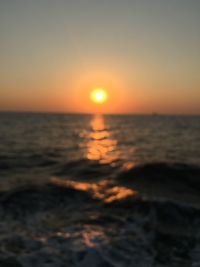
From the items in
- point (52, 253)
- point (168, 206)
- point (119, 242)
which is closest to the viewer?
point (52, 253)

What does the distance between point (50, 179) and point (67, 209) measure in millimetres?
3328

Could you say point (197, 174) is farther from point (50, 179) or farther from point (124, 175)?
point (50, 179)

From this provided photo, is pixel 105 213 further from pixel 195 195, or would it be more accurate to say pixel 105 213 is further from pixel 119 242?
pixel 195 195

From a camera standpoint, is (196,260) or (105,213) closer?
(196,260)

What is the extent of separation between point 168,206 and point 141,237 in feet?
7.08

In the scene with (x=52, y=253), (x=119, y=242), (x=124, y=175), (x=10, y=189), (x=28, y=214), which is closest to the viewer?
(x=52, y=253)

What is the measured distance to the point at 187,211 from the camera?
26.0 feet

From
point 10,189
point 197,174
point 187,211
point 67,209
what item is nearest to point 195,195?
point 187,211

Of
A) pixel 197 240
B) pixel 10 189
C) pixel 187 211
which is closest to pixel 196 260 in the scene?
pixel 197 240

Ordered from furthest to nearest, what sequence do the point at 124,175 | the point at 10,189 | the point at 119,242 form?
the point at 124,175 → the point at 10,189 → the point at 119,242

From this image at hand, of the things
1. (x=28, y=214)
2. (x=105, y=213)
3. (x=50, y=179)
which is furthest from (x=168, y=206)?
(x=50, y=179)

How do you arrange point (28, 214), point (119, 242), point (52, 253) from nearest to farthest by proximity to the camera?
point (52, 253)
point (119, 242)
point (28, 214)

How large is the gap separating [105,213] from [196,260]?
2.86 metres

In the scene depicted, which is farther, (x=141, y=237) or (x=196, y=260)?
(x=141, y=237)
